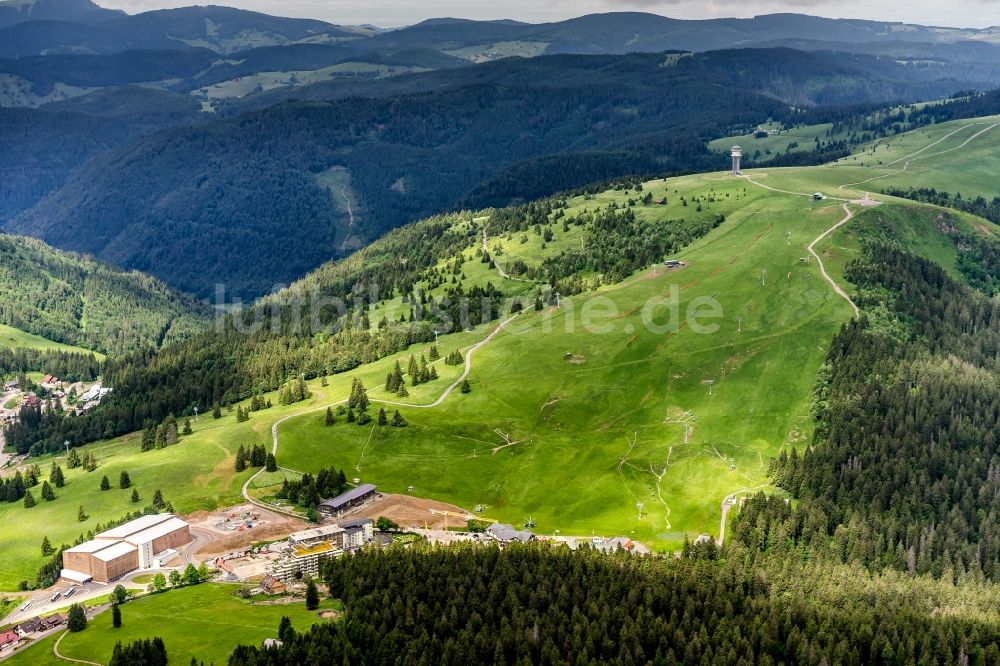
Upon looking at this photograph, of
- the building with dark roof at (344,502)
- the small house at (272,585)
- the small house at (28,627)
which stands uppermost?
the small house at (272,585)

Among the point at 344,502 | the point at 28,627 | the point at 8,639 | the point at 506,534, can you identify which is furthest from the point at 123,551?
the point at 506,534

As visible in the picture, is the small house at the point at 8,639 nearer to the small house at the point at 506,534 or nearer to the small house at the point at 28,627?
the small house at the point at 28,627

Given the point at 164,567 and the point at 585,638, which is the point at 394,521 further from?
the point at 585,638

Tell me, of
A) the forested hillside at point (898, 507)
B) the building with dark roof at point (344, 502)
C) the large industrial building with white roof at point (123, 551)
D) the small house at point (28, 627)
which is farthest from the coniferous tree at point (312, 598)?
the forested hillside at point (898, 507)

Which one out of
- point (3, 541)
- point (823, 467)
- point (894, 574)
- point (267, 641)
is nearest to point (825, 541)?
point (894, 574)

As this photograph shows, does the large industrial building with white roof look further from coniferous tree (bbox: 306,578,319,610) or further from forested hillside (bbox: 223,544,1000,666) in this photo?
coniferous tree (bbox: 306,578,319,610)

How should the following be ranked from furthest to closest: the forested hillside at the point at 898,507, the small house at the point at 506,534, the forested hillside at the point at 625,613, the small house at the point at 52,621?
the small house at the point at 506,534, the forested hillside at the point at 898,507, the small house at the point at 52,621, the forested hillside at the point at 625,613

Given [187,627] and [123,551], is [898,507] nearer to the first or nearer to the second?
[187,627]
